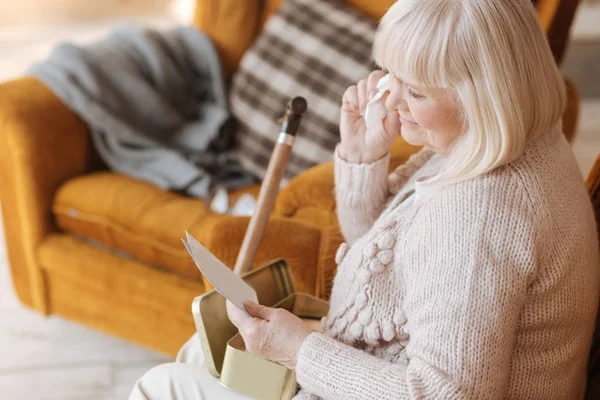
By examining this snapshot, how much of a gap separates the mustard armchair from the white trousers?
0.53 m

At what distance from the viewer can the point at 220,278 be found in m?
0.97

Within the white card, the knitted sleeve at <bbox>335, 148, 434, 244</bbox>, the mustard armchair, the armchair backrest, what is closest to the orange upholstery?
the armchair backrest

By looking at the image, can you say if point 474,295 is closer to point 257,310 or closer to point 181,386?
point 257,310

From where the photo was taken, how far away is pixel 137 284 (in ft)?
5.72

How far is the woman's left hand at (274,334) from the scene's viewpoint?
0.93m

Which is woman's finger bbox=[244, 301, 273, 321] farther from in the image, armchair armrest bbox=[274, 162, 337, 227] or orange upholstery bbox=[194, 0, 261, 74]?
orange upholstery bbox=[194, 0, 261, 74]

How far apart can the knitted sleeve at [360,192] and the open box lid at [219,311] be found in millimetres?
155

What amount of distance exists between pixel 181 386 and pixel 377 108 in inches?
21.3

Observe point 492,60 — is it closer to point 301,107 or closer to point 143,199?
point 301,107

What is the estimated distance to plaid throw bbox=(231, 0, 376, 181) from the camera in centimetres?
186

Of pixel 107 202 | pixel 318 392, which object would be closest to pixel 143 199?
pixel 107 202

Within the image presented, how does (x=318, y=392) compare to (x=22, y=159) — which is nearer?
(x=318, y=392)

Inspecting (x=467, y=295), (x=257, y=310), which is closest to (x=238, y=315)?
(x=257, y=310)

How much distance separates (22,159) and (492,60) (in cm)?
131
